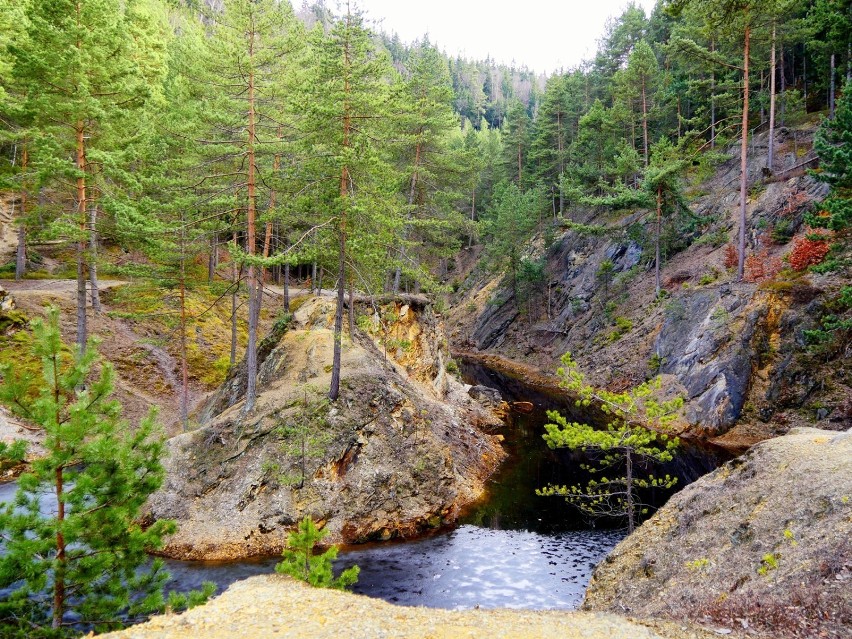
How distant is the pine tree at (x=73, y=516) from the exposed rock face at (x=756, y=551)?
383 inches

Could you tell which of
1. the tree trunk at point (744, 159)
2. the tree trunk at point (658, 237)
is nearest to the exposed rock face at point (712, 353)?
the tree trunk at point (744, 159)

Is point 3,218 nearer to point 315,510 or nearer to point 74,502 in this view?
point 315,510

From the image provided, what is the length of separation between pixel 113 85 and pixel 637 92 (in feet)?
142

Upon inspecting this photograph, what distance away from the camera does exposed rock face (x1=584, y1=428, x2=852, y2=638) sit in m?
8.05

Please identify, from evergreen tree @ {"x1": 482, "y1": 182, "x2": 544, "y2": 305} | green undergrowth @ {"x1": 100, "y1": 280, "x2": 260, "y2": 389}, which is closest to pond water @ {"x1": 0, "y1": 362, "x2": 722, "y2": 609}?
green undergrowth @ {"x1": 100, "y1": 280, "x2": 260, "y2": 389}

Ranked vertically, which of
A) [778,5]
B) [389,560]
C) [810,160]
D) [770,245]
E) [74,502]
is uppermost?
[778,5]

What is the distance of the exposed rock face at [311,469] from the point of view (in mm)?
16172

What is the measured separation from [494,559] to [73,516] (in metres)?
11.8

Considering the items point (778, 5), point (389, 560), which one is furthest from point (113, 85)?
point (778, 5)

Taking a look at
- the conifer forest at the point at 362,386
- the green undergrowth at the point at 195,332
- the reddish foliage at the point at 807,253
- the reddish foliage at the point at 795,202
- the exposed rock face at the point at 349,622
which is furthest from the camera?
the reddish foliage at the point at 795,202

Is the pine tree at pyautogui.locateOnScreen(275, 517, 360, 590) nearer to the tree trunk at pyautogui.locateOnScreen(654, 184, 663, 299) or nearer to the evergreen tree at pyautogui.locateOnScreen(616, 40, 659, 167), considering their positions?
the tree trunk at pyautogui.locateOnScreen(654, 184, 663, 299)

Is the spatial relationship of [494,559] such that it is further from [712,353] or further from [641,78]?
[641,78]

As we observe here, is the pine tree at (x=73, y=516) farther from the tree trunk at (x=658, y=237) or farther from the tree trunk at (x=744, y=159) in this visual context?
the tree trunk at (x=658, y=237)

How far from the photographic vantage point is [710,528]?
12469mm
